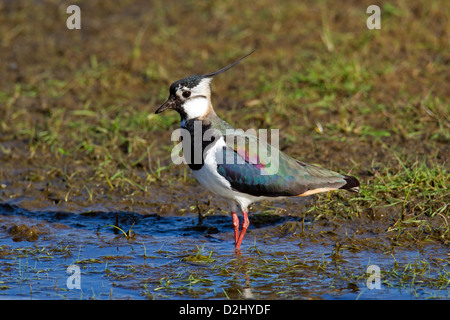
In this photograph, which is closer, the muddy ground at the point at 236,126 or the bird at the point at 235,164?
the muddy ground at the point at 236,126

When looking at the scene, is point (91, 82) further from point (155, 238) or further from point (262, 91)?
point (155, 238)

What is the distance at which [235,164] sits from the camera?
5840 mm

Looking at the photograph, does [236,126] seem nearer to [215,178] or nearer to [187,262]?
[215,178]

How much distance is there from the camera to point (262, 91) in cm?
880

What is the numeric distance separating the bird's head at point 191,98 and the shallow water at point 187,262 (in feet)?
3.55

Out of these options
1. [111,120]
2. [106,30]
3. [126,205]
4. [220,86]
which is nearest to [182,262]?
[126,205]

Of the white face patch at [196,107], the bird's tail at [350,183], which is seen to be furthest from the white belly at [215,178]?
the bird's tail at [350,183]

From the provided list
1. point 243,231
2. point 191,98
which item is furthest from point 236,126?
point 243,231

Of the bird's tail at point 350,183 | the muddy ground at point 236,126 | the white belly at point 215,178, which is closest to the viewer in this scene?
the muddy ground at point 236,126

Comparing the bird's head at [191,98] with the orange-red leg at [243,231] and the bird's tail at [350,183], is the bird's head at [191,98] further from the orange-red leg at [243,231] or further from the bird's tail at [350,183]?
the bird's tail at [350,183]

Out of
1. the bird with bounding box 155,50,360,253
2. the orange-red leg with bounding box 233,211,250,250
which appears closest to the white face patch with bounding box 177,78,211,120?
the bird with bounding box 155,50,360,253

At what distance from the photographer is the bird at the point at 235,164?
584 centimetres

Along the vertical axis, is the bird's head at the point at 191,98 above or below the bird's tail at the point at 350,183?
above

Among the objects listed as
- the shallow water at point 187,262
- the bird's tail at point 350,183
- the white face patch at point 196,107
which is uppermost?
the white face patch at point 196,107
